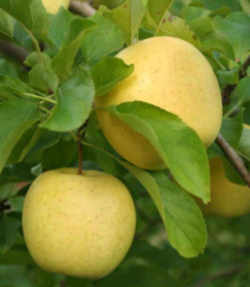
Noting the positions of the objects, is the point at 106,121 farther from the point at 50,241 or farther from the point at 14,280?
the point at 14,280

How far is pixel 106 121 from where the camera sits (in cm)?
89

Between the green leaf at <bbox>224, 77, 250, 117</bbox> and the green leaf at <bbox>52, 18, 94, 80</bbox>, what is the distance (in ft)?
1.65

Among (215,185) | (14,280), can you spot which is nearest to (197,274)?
(14,280)

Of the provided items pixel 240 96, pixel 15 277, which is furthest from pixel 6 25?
pixel 15 277

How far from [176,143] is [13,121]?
280 mm

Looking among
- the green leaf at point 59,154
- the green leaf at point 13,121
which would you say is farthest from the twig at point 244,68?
the green leaf at point 13,121

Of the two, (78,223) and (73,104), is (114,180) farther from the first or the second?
(73,104)

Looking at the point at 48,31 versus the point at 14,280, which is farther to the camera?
the point at 14,280

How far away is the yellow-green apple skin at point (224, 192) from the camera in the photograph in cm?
133

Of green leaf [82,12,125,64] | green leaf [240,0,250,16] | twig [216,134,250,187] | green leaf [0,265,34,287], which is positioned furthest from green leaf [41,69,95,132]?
green leaf [0,265,34,287]

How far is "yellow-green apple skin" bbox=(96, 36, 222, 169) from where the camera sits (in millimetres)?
843

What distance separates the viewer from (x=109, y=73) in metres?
0.85

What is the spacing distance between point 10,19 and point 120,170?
1.31 feet

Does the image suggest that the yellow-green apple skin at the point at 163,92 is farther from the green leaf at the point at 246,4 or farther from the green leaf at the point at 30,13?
the green leaf at the point at 246,4
